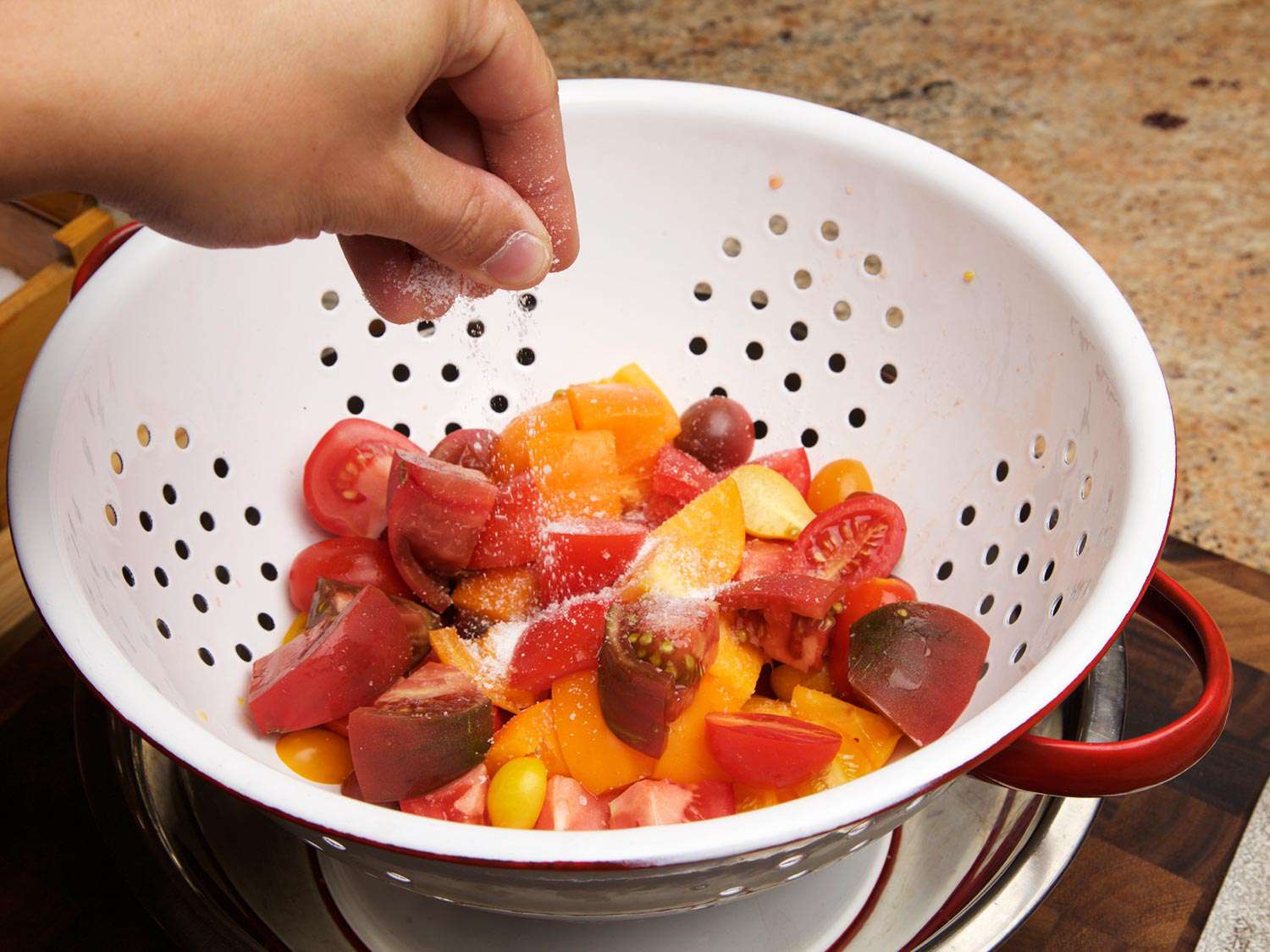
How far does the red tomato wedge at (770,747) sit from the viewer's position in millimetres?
854

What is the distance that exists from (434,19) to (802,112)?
0.59 m

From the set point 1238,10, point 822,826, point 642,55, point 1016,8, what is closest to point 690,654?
point 822,826

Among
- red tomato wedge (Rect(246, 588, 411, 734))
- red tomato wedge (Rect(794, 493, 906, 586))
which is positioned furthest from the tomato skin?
red tomato wedge (Rect(246, 588, 411, 734))

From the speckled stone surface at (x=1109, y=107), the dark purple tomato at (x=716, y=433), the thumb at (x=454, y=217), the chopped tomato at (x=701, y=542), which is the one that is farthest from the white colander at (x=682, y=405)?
the speckled stone surface at (x=1109, y=107)

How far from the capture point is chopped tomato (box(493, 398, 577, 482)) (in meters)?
1.19

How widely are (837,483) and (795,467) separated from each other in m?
0.05

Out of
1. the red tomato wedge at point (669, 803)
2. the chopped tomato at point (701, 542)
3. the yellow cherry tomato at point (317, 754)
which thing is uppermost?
the chopped tomato at point (701, 542)

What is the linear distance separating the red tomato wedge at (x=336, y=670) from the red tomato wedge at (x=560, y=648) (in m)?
0.11

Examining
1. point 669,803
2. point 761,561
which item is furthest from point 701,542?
point 669,803

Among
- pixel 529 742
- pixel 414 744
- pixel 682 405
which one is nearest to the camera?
pixel 414 744

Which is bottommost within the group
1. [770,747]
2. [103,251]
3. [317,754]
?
[317,754]

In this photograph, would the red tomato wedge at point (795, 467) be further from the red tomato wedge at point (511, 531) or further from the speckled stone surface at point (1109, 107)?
the speckled stone surface at point (1109, 107)

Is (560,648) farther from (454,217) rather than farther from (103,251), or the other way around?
(103,251)

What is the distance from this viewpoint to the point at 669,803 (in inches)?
35.5
